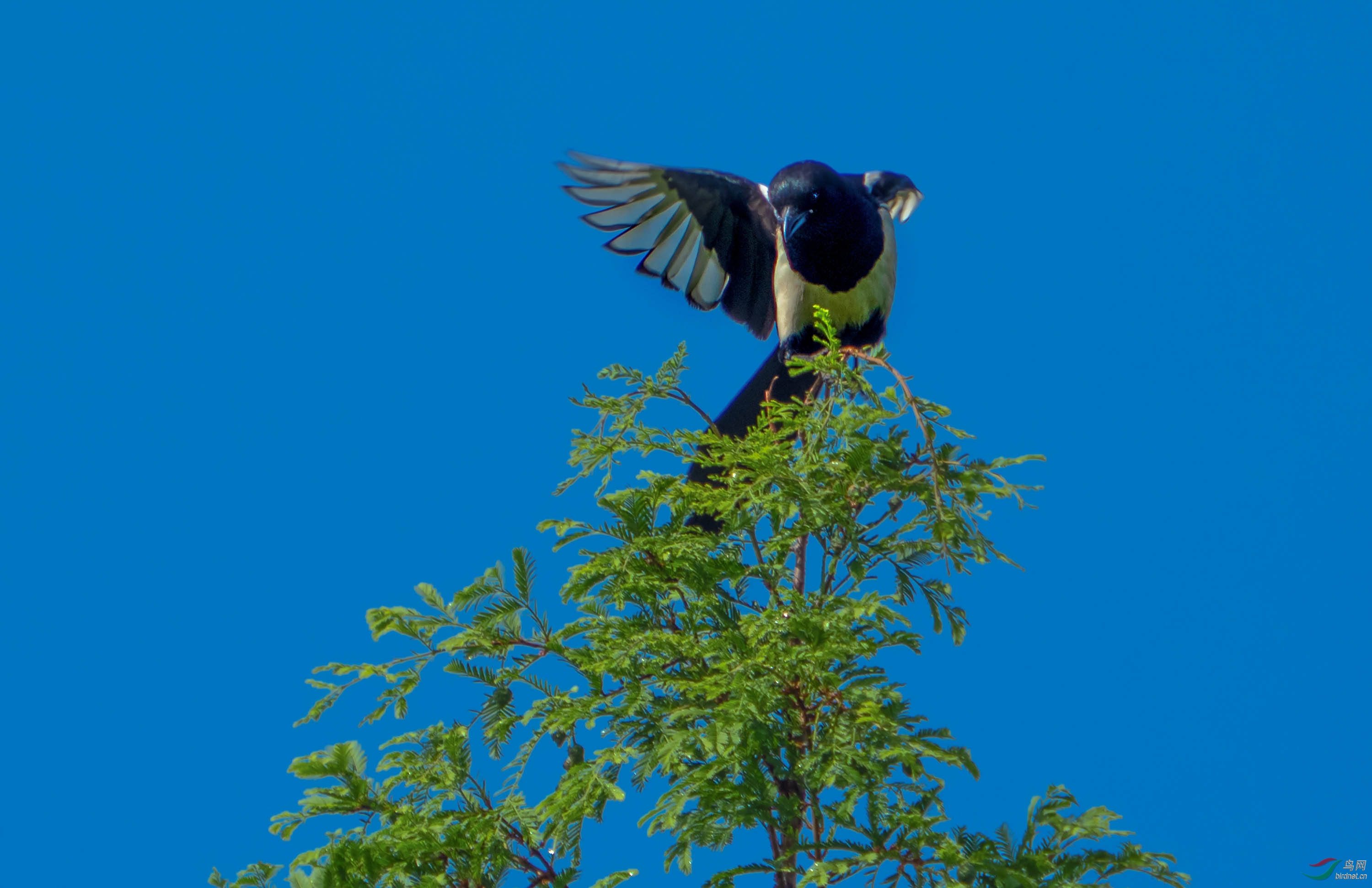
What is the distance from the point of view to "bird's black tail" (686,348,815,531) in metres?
2.32

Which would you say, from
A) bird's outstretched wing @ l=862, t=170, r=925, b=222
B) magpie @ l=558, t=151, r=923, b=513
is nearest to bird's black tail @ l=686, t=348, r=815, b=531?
magpie @ l=558, t=151, r=923, b=513

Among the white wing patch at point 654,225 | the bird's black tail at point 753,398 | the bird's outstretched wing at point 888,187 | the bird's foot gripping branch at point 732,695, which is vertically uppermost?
the bird's outstretched wing at point 888,187

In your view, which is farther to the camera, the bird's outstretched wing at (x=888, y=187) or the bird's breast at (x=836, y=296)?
the bird's outstretched wing at (x=888, y=187)

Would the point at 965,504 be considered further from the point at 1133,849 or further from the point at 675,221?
the point at 675,221

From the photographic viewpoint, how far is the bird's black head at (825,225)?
106 inches

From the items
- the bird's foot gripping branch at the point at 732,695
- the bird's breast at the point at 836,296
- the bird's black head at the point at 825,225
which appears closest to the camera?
the bird's foot gripping branch at the point at 732,695

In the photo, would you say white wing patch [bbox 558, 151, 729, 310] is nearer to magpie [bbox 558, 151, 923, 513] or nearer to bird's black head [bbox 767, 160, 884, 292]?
magpie [bbox 558, 151, 923, 513]

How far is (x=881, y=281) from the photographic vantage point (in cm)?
292

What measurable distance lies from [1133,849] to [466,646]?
105 centimetres

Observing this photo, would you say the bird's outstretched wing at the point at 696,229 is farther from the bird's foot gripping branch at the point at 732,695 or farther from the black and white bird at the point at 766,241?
the bird's foot gripping branch at the point at 732,695

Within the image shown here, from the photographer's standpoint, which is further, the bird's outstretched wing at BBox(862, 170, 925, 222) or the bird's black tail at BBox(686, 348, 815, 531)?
the bird's outstretched wing at BBox(862, 170, 925, 222)

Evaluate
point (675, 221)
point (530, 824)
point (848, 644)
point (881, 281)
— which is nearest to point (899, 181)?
point (881, 281)

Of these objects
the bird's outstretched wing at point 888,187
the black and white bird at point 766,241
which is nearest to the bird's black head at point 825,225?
the black and white bird at point 766,241

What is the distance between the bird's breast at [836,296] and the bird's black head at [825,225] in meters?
0.02
